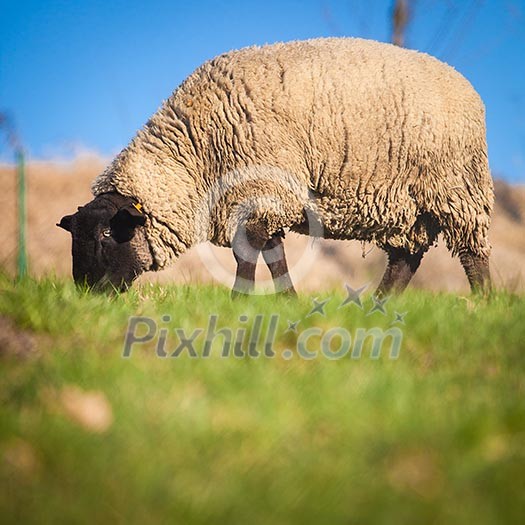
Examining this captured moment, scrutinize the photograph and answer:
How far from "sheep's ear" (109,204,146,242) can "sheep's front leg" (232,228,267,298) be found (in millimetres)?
754

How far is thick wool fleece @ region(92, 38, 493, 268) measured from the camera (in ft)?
16.8

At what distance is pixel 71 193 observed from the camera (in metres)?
14.0

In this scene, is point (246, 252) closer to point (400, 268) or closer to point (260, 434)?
point (400, 268)

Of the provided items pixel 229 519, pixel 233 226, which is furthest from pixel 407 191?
pixel 229 519

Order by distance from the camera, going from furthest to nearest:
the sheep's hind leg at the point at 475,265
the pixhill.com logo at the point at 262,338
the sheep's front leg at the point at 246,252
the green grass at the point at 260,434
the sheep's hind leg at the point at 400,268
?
the sheep's hind leg at the point at 400,268 < the sheep's hind leg at the point at 475,265 < the sheep's front leg at the point at 246,252 < the pixhill.com logo at the point at 262,338 < the green grass at the point at 260,434

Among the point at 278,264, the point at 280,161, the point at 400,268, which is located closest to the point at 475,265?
the point at 400,268

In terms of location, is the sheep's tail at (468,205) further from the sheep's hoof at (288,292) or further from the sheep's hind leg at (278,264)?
the sheep's hoof at (288,292)

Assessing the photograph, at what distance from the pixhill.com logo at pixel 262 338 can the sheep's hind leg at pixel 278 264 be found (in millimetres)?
1612

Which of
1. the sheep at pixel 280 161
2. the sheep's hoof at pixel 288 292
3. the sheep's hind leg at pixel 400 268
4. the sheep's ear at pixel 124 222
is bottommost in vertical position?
the sheep's hoof at pixel 288 292

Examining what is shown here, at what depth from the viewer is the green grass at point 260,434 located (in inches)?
66.4

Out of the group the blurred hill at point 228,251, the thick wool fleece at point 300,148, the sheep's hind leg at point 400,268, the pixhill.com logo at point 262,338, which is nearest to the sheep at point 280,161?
the thick wool fleece at point 300,148

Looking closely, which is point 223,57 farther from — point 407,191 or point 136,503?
point 136,503

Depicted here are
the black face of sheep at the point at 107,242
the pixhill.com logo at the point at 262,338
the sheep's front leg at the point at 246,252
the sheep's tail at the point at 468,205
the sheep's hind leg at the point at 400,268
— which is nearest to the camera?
the pixhill.com logo at the point at 262,338

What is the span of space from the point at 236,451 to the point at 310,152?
357 cm
